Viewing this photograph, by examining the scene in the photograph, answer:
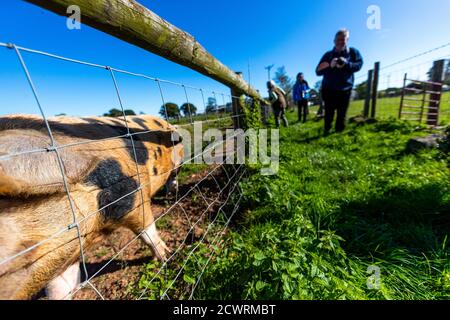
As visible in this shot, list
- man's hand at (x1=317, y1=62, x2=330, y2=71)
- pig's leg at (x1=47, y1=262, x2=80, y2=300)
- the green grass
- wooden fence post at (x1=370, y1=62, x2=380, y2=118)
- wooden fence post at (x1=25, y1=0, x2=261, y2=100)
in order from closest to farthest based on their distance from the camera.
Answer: wooden fence post at (x1=25, y1=0, x2=261, y2=100), the green grass, pig's leg at (x1=47, y1=262, x2=80, y2=300), man's hand at (x1=317, y1=62, x2=330, y2=71), wooden fence post at (x1=370, y1=62, x2=380, y2=118)

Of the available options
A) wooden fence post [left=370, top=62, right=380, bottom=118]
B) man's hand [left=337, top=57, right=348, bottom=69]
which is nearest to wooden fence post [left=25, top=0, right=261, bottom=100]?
man's hand [left=337, top=57, right=348, bottom=69]

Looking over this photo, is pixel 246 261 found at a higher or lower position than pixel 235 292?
higher

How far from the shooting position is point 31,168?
3.76ft

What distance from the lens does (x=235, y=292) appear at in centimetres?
155

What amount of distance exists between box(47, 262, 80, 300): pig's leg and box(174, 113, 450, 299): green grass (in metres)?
0.89

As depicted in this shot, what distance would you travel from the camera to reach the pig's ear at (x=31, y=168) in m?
1.05

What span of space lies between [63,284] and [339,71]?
20.6 ft

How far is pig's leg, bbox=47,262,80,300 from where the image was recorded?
1.59 m

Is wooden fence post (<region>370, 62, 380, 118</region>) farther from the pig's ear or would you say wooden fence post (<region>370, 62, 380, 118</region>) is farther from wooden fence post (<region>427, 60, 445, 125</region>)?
the pig's ear

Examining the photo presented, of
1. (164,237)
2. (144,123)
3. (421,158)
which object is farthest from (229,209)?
(421,158)

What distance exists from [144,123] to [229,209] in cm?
169

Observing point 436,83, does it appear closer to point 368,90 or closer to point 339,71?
point 368,90
